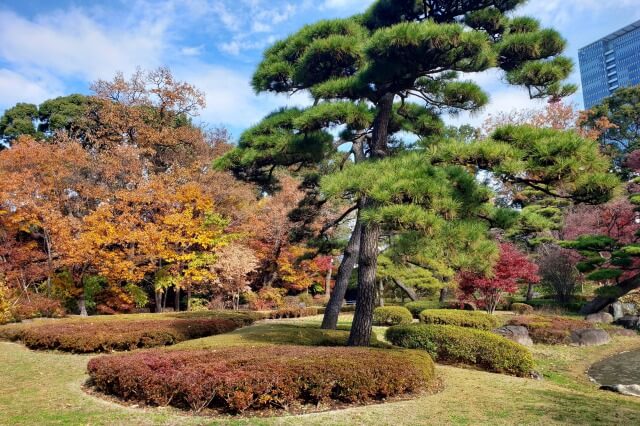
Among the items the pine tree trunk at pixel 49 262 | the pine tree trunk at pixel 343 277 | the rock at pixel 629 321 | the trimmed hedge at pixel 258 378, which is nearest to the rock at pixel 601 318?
the rock at pixel 629 321

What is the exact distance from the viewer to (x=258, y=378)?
191 inches

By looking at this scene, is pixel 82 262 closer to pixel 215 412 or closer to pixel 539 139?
pixel 215 412

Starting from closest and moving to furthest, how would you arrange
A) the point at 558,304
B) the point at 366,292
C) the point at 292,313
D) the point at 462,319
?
the point at 366,292 → the point at 462,319 → the point at 292,313 → the point at 558,304

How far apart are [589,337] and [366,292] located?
8717 millimetres

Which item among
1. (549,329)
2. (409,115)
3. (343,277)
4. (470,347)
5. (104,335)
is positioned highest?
(409,115)

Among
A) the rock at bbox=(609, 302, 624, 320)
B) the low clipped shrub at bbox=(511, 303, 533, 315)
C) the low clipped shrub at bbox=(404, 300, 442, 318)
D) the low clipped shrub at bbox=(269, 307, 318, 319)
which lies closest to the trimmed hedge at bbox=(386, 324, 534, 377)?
the low clipped shrub at bbox=(404, 300, 442, 318)

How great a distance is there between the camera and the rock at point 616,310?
54.5ft

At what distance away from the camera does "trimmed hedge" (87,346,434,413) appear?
4863mm

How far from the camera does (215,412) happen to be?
4816 mm

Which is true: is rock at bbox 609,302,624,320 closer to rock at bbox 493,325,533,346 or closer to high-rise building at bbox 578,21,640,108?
rock at bbox 493,325,533,346

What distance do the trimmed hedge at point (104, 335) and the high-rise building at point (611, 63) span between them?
5374 centimetres

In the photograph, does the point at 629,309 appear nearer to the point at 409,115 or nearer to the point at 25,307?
the point at 409,115

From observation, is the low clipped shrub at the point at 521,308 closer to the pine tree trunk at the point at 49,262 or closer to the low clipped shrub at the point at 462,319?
the low clipped shrub at the point at 462,319

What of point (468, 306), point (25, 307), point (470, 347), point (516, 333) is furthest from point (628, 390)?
point (25, 307)
